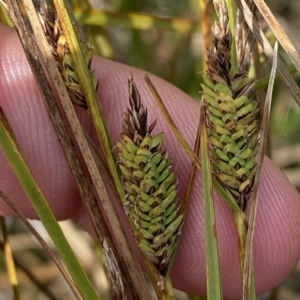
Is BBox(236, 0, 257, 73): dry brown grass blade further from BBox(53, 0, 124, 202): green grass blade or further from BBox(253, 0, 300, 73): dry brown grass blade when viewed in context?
BBox(53, 0, 124, 202): green grass blade

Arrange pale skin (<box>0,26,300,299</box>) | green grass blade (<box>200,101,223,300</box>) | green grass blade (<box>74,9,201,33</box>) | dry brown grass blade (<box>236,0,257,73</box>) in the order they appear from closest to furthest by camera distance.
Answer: green grass blade (<box>200,101,223,300</box>)
dry brown grass blade (<box>236,0,257,73</box>)
pale skin (<box>0,26,300,299</box>)
green grass blade (<box>74,9,201,33</box>)

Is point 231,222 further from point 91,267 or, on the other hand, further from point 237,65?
point 91,267

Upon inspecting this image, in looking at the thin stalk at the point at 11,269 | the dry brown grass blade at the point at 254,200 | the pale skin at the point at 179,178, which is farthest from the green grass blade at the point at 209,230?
the thin stalk at the point at 11,269

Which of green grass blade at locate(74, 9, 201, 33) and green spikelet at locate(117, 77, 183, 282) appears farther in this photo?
green grass blade at locate(74, 9, 201, 33)

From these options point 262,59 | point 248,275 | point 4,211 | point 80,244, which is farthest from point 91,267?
point 248,275

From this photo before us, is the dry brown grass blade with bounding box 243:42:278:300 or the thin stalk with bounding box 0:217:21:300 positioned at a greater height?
the dry brown grass blade with bounding box 243:42:278:300

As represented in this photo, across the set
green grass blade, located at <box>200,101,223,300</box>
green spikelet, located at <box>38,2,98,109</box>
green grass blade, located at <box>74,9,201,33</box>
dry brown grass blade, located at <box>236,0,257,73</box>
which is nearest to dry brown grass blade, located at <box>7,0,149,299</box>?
green spikelet, located at <box>38,2,98,109</box>

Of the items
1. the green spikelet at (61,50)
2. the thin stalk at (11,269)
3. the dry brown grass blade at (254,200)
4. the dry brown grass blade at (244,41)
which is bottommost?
the thin stalk at (11,269)

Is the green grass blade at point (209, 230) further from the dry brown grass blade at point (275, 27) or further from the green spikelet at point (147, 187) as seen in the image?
the dry brown grass blade at point (275, 27)
